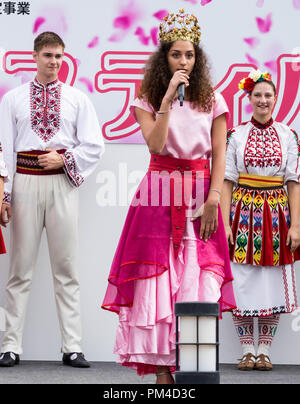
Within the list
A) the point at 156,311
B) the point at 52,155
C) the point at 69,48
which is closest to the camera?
the point at 156,311

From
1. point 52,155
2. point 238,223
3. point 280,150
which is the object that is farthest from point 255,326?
point 52,155

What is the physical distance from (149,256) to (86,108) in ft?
5.10

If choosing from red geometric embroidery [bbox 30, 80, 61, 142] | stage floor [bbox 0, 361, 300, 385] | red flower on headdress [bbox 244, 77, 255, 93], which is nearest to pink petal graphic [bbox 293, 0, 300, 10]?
red flower on headdress [bbox 244, 77, 255, 93]

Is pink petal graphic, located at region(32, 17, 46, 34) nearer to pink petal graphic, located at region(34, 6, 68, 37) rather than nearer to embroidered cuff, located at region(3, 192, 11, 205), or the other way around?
pink petal graphic, located at region(34, 6, 68, 37)

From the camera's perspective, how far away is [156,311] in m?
3.45

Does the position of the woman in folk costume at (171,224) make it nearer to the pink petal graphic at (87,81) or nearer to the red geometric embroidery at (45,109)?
the red geometric embroidery at (45,109)

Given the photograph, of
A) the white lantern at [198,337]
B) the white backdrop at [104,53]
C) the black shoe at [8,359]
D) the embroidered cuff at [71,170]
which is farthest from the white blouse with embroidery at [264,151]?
the white lantern at [198,337]

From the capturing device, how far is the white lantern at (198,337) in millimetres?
2900

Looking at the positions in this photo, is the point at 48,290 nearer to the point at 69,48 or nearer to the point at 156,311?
the point at 69,48

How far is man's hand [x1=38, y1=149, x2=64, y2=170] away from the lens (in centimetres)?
466

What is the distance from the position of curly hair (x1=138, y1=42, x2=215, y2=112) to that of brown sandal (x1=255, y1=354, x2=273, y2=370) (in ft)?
5.62

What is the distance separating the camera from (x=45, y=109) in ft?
15.6

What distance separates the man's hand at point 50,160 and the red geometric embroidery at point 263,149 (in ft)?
3.20


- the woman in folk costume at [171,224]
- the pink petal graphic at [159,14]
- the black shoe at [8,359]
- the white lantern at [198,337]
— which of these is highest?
the pink petal graphic at [159,14]
